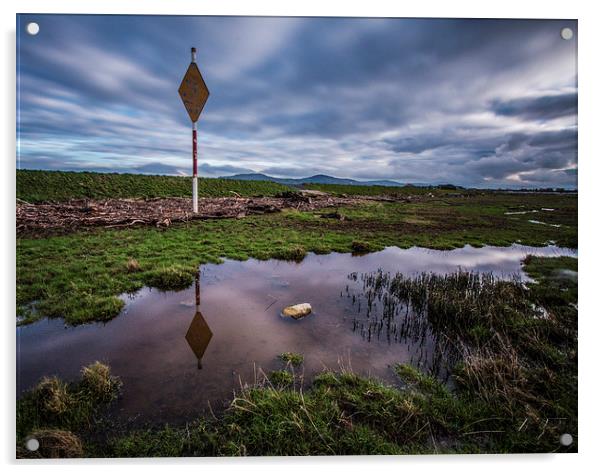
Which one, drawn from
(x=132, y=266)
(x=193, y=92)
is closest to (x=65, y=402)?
(x=132, y=266)

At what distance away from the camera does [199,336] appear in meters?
4.87

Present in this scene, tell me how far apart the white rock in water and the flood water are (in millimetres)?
135

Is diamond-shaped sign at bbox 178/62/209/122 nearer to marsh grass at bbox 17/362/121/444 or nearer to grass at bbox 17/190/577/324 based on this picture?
grass at bbox 17/190/577/324

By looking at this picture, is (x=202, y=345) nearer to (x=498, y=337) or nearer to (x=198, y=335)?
(x=198, y=335)

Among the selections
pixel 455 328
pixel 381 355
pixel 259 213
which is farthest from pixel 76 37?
pixel 259 213

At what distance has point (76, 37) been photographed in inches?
189

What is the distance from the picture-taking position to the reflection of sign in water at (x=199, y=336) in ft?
14.7

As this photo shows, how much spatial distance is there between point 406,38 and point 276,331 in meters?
5.53

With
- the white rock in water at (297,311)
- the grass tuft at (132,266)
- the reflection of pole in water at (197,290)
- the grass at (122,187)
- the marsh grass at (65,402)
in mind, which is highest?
the grass at (122,187)

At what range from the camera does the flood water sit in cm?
369

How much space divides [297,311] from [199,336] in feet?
6.04

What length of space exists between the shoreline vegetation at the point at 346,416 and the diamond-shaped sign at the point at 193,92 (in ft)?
17.2

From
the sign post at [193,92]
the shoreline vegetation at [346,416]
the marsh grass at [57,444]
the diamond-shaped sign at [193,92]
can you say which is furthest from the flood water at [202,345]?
the diamond-shaped sign at [193,92]

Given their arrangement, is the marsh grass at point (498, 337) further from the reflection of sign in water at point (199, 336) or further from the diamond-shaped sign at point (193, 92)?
the diamond-shaped sign at point (193, 92)
